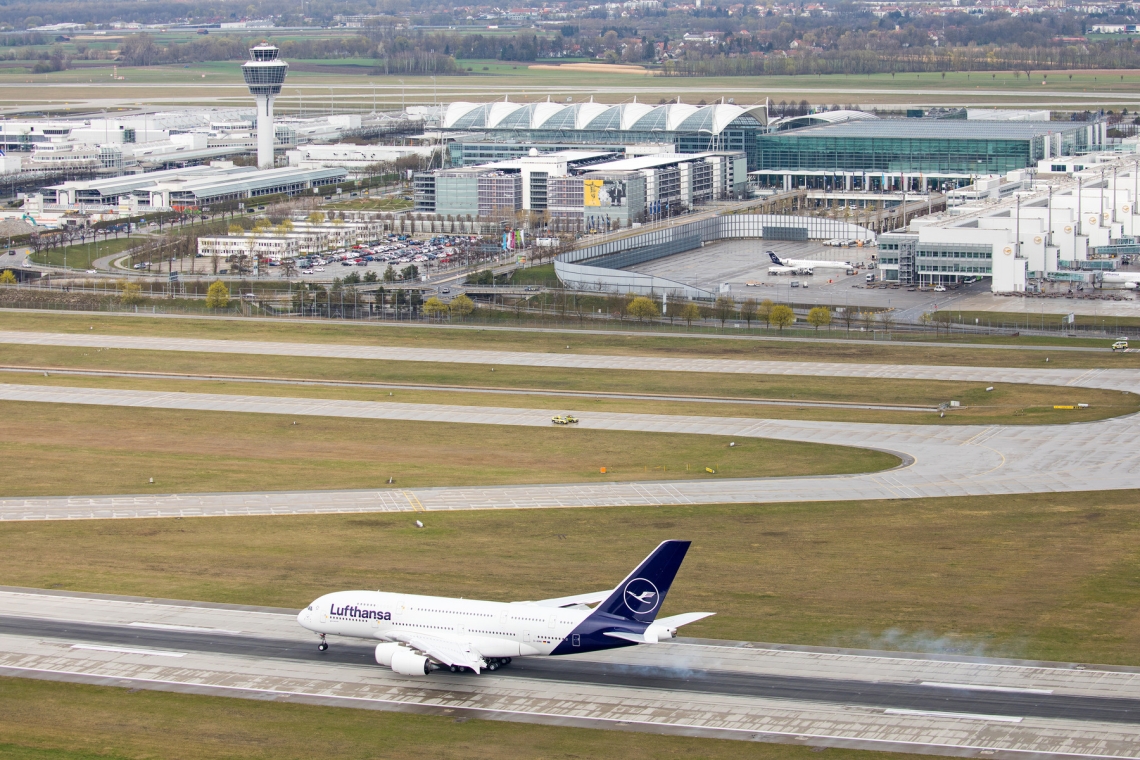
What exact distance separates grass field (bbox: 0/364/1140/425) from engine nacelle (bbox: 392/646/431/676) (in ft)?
153

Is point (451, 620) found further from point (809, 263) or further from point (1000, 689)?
point (809, 263)

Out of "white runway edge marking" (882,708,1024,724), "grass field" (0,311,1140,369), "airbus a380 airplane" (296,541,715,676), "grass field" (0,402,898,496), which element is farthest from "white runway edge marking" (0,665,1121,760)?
"grass field" (0,311,1140,369)

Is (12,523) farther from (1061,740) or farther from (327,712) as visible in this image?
(1061,740)

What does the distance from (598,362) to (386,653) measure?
63202 mm

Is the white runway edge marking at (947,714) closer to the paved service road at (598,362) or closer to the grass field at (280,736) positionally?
the grass field at (280,736)

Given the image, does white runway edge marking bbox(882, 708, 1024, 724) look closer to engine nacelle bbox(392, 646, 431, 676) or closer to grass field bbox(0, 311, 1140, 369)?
→ engine nacelle bbox(392, 646, 431, 676)

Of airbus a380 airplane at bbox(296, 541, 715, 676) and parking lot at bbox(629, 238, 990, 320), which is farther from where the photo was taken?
parking lot at bbox(629, 238, 990, 320)

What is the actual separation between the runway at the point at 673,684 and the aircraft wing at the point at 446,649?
105 centimetres

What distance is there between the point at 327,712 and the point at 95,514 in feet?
98.1

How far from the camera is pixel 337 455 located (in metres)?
87.1

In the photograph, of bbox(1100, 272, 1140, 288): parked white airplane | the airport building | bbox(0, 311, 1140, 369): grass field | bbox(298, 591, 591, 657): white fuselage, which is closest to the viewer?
bbox(298, 591, 591, 657): white fuselage

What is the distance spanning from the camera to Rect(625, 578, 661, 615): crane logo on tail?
5153 centimetres

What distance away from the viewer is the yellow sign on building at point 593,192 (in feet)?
649

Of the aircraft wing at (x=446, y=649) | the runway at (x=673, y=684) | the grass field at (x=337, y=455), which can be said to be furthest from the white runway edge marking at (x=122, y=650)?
the grass field at (x=337, y=455)
